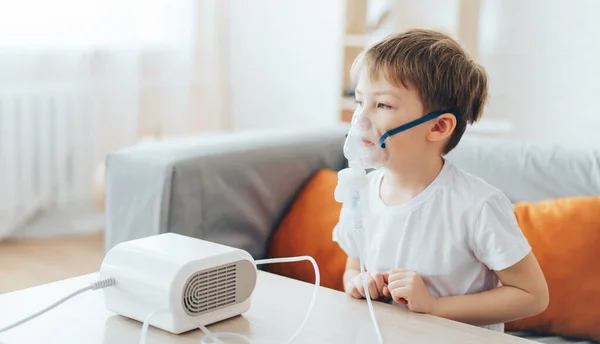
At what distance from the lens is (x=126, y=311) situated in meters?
1.16

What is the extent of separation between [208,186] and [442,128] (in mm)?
647

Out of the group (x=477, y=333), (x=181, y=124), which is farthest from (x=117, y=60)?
(x=477, y=333)

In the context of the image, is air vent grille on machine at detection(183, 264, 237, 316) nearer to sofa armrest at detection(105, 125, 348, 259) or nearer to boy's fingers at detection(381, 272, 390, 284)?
boy's fingers at detection(381, 272, 390, 284)

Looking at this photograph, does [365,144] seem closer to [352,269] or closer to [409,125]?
[409,125]

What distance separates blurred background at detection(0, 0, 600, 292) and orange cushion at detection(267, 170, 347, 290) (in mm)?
1120

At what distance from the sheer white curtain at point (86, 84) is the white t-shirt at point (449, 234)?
2.31m

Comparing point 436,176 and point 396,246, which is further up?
point 436,176

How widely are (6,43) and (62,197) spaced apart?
71 centimetres

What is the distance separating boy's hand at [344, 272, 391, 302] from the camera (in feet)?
4.20

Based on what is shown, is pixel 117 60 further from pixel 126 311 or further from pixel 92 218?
pixel 126 311

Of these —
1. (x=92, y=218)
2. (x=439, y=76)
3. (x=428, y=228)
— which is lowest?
(x=92, y=218)

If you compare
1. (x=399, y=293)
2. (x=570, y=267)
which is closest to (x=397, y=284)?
(x=399, y=293)

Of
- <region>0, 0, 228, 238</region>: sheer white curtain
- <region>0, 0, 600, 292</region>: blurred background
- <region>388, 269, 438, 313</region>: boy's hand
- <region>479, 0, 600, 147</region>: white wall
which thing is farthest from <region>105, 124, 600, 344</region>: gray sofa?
<region>0, 0, 228, 238</region>: sheer white curtain

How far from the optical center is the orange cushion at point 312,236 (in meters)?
1.88
